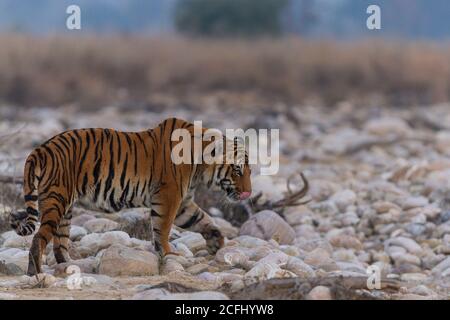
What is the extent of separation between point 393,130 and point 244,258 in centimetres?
953

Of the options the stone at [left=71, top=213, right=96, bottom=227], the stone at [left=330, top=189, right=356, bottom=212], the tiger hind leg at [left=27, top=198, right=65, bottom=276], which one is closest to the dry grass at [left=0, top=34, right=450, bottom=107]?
the stone at [left=330, top=189, right=356, bottom=212]

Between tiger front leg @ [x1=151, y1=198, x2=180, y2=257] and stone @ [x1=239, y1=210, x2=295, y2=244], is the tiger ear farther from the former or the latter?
stone @ [x1=239, y1=210, x2=295, y2=244]

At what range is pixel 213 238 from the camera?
23.9ft

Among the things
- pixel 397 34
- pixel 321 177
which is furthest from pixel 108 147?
pixel 397 34

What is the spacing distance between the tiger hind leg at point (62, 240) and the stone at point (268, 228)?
1784mm

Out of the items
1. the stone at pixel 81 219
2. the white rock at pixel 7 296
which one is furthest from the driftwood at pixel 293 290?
the stone at pixel 81 219

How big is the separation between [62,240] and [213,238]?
40.3 inches

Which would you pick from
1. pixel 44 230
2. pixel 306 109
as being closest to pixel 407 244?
pixel 44 230

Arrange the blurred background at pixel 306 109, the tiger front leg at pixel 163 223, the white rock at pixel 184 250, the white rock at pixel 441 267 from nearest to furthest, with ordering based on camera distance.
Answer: the tiger front leg at pixel 163 223
the white rock at pixel 184 250
the white rock at pixel 441 267
the blurred background at pixel 306 109

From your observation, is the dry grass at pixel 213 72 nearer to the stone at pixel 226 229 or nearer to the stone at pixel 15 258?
the stone at pixel 226 229

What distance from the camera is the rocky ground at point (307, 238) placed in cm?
607

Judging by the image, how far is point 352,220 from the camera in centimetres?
1007

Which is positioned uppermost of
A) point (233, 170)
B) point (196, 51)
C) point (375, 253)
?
point (196, 51)
